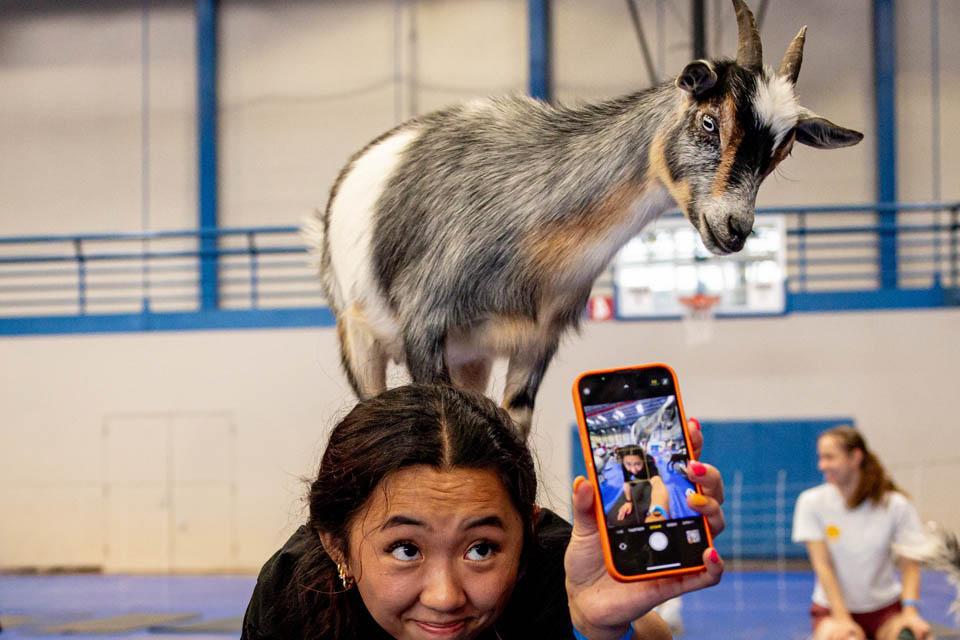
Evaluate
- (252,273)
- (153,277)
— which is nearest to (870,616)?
(252,273)

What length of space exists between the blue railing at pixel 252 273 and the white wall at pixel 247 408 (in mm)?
157

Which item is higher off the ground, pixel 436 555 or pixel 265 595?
pixel 436 555

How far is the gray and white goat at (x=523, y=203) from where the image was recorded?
3.65 feet

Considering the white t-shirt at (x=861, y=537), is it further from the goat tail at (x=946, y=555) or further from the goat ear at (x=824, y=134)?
the goat ear at (x=824, y=134)

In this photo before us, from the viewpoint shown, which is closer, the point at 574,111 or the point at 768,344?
the point at 574,111

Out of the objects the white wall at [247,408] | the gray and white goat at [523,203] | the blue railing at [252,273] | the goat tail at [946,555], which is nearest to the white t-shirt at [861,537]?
the goat tail at [946,555]

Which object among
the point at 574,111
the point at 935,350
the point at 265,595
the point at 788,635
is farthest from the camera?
the point at 935,350

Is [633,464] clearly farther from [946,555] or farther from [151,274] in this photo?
[151,274]

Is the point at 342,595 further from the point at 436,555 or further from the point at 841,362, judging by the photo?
the point at 841,362

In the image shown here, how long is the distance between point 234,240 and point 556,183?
33.4 ft

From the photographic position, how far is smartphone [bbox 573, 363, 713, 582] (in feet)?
3.61

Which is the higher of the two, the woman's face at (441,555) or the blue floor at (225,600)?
the woman's face at (441,555)

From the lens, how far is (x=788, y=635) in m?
6.37

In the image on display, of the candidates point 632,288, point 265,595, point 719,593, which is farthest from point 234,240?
point 265,595
